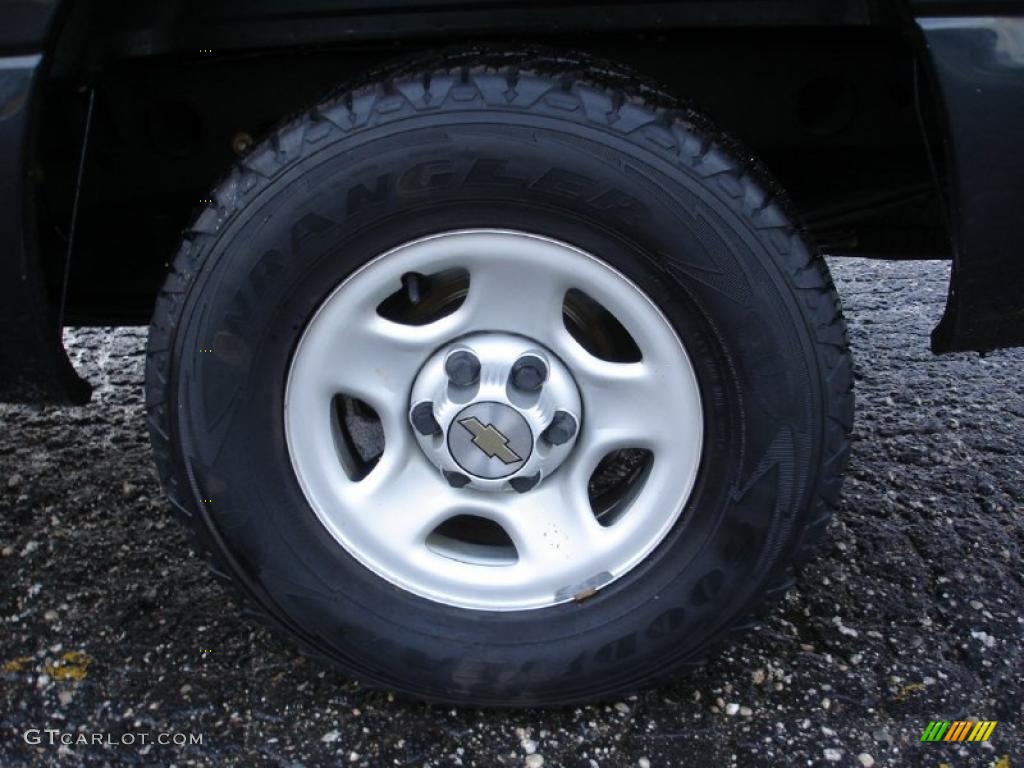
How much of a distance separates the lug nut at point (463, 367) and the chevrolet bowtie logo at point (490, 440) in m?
0.06

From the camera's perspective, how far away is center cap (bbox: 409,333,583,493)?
4.95 ft

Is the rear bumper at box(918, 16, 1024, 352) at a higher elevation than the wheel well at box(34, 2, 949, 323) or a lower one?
lower

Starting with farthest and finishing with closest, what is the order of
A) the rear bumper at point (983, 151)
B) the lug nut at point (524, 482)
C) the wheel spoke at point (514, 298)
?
1. the lug nut at point (524, 482)
2. the wheel spoke at point (514, 298)
3. the rear bumper at point (983, 151)

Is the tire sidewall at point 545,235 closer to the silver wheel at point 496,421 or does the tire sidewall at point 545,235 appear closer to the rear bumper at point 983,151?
the silver wheel at point 496,421

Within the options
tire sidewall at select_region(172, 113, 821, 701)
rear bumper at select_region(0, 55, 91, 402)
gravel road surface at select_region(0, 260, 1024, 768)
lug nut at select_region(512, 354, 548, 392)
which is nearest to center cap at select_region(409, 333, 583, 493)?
lug nut at select_region(512, 354, 548, 392)

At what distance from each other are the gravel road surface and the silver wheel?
0.27m

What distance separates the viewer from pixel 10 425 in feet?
8.73

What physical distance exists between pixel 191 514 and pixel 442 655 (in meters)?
0.45

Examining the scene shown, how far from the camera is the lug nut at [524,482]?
61.3 inches

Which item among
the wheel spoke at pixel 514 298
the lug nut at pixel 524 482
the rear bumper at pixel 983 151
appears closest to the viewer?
the rear bumper at pixel 983 151

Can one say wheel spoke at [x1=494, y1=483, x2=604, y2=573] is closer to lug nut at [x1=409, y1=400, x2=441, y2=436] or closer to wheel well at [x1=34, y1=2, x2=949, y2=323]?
lug nut at [x1=409, y1=400, x2=441, y2=436]

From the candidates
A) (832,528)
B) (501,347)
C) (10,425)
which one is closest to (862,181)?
(832,528)

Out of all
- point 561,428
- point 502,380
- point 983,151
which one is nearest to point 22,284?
point 502,380

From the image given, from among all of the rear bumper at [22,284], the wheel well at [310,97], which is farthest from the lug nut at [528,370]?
the rear bumper at [22,284]
